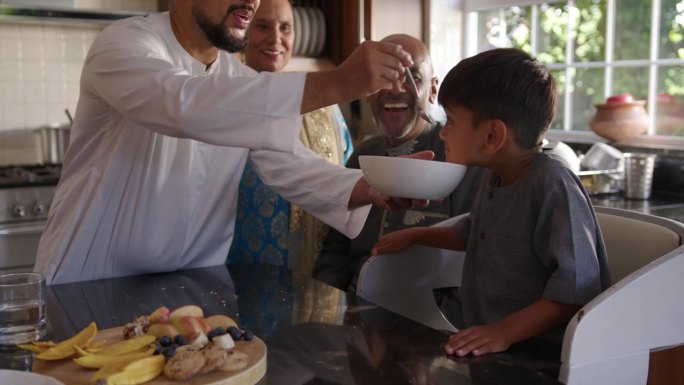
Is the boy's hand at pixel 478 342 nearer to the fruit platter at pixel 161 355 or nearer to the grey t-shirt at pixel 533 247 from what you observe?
the grey t-shirt at pixel 533 247

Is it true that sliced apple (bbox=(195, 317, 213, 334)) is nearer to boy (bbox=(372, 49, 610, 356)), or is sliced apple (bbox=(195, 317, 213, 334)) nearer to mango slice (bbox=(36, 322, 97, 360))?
mango slice (bbox=(36, 322, 97, 360))

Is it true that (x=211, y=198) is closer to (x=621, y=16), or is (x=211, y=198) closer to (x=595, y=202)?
(x=595, y=202)

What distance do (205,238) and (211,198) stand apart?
91mm

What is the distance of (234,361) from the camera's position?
91 cm

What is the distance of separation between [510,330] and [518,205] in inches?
10.1

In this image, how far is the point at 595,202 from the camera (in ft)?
8.36

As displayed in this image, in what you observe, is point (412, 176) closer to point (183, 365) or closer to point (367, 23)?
point (183, 365)

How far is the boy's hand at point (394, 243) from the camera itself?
4.82ft

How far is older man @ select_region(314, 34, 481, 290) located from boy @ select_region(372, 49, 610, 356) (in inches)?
20.7

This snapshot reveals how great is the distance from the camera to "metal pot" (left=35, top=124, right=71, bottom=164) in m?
3.47

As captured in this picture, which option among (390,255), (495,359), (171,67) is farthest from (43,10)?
(495,359)

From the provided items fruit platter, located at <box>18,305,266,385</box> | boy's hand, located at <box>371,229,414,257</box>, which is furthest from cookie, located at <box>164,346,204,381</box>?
boy's hand, located at <box>371,229,414,257</box>

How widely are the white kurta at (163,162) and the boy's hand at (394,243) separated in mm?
157

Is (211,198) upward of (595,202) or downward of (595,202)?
upward
